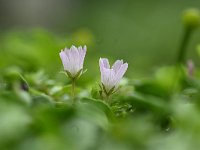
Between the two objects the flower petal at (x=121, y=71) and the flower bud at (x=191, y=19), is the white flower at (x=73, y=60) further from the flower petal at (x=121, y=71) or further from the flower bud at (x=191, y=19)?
the flower bud at (x=191, y=19)

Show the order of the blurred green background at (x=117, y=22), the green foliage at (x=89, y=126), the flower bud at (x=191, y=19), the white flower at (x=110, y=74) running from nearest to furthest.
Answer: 1. the green foliage at (x=89, y=126)
2. the white flower at (x=110, y=74)
3. the flower bud at (x=191, y=19)
4. the blurred green background at (x=117, y=22)

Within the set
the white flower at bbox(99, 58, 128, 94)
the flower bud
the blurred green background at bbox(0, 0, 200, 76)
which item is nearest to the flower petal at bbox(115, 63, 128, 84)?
the white flower at bbox(99, 58, 128, 94)

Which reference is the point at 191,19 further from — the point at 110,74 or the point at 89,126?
the point at 89,126

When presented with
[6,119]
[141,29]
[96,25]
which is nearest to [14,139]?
[6,119]

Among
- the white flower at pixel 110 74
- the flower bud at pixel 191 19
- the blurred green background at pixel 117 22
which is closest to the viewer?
the white flower at pixel 110 74

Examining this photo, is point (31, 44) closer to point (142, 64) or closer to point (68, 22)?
point (142, 64)

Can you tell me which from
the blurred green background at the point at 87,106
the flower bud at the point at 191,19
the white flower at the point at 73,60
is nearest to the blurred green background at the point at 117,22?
the blurred green background at the point at 87,106

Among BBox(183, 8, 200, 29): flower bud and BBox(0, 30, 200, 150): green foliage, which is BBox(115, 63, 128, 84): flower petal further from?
BBox(183, 8, 200, 29): flower bud

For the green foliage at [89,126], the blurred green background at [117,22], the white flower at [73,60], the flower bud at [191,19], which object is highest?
the blurred green background at [117,22]
